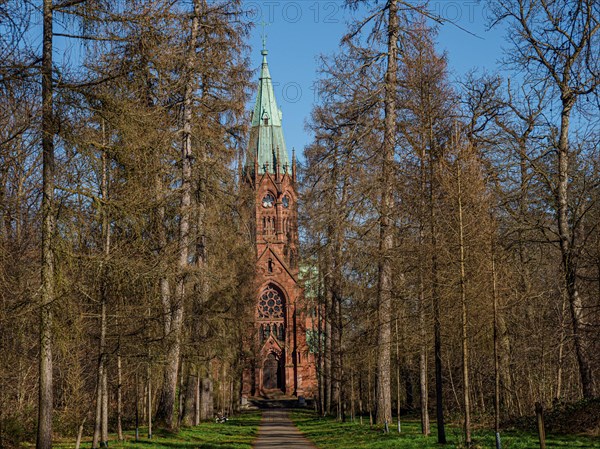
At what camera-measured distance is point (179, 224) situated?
18.9 meters

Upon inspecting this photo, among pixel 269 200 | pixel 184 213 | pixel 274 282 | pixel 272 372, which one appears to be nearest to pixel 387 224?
pixel 184 213

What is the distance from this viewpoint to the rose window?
7062cm

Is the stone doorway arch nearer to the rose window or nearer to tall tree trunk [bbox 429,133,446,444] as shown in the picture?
the rose window

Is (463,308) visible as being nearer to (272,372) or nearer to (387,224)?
(387,224)

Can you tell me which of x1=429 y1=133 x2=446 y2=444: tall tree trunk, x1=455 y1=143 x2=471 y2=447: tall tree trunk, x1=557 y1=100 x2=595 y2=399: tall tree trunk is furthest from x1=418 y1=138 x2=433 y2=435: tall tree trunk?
x1=557 y1=100 x2=595 y2=399: tall tree trunk

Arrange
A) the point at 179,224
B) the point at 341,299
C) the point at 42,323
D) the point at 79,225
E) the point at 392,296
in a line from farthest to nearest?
1. the point at 341,299
2. the point at 179,224
3. the point at 392,296
4. the point at 79,225
5. the point at 42,323

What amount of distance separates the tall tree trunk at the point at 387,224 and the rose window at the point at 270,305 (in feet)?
171

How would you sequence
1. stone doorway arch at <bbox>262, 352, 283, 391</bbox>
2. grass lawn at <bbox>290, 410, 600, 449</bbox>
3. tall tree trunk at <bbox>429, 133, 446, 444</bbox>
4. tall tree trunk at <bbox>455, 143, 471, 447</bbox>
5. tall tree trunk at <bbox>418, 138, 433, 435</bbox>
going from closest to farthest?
grass lawn at <bbox>290, 410, 600, 449</bbox>, tall tree trunk at <bbox>455, 143, 471, 447</bbox>, tall tree trunk at <bbox>429, 133, 446, 444</bbox>, tall tree trunk at <bbox>418, 138, 433, 435</bbox>, stone doorway arch at <bbox>262, 352, 283, 391</bbox>

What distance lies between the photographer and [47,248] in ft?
32.0

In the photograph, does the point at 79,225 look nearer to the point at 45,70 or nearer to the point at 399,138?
the point at 45,70

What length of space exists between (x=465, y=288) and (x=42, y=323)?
719 centimetres

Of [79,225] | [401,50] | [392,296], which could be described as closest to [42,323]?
[79,225]

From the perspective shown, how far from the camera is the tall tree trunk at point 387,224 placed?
56.9 feet

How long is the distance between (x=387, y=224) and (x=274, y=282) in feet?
177
